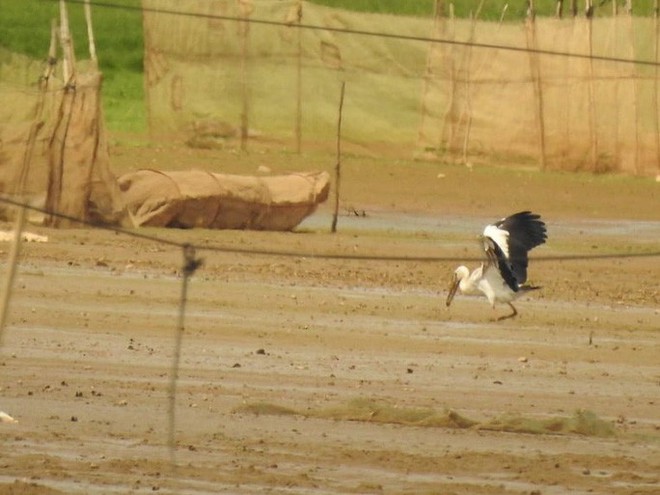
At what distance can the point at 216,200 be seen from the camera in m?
16.8

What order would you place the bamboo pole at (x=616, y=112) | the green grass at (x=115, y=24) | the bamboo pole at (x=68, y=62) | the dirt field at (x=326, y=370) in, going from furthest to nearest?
the green grass at (x=115, y=24) → the bamboo pole at (x=616, y=112) → the bamboo pole at (x=68, y=62) → the dirt field at (x=326, y=370)

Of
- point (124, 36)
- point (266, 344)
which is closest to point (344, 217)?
point (266, 344)

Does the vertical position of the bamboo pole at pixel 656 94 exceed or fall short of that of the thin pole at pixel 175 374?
it exceeds it

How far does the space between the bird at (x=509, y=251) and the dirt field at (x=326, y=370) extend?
27 centimetres

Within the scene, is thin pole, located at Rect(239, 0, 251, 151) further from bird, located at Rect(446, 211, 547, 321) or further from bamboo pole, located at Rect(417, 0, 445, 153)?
bird, located at Rect(446, 211, 547, 321)

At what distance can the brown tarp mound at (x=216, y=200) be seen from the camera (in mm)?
16609

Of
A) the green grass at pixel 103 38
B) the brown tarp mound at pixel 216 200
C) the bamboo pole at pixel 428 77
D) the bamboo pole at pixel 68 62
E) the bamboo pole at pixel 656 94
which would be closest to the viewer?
the bamboo pole at pixel 68 62

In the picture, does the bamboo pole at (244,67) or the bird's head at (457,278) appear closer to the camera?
the bird's head at (457,278)

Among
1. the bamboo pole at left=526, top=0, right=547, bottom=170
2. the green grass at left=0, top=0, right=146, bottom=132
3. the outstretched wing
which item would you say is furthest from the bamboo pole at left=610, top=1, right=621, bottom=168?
the outstretched wing

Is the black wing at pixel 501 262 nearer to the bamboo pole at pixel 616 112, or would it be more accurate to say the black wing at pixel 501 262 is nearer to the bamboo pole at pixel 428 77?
the bamboo pole at pixel 616 112

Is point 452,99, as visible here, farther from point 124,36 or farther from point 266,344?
point 124,36

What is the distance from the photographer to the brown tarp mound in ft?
54.5

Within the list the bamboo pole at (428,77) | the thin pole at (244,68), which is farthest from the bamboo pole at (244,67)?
the bamboo pole at (428,77)

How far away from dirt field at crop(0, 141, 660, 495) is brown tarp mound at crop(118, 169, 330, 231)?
0.27 metres
